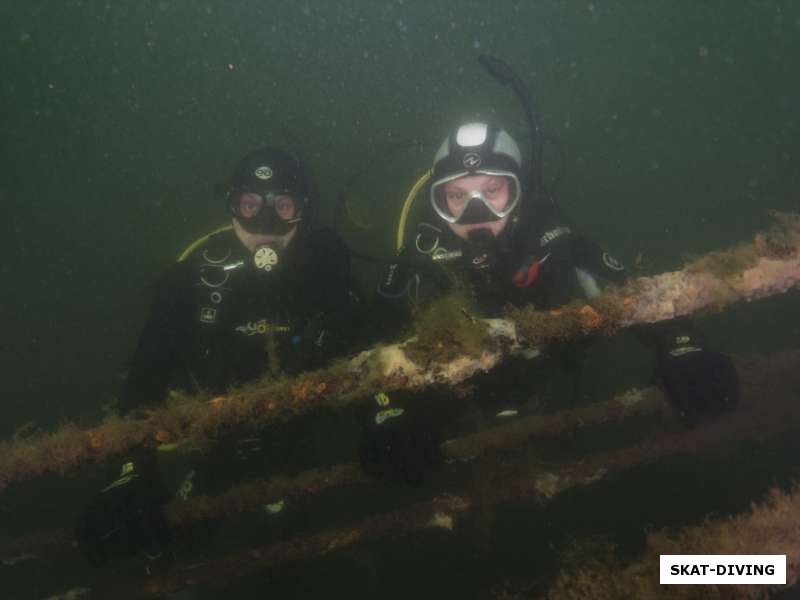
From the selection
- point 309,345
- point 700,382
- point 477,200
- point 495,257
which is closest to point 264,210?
point 309,345

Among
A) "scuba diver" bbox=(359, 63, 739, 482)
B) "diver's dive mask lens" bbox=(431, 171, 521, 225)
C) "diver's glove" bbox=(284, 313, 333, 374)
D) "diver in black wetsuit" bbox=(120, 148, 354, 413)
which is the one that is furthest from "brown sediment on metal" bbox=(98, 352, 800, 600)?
"diver's dive mask lens" bbox=(431, 171, 521, 225)

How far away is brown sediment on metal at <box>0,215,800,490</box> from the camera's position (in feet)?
7.86

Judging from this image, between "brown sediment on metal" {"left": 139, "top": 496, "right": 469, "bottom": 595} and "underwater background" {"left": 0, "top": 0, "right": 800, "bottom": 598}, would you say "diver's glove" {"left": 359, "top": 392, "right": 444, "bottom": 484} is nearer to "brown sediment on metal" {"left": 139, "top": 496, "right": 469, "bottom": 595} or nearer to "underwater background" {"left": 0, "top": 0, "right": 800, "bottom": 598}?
"brown sediment on metal" {"left": 139, "top": 496, "right": 469, "bottom": 595}

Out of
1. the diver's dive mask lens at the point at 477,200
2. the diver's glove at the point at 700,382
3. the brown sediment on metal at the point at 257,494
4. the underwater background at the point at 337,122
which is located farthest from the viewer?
the underwater background at the point at 337,122

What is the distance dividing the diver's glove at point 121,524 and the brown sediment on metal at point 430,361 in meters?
0.79

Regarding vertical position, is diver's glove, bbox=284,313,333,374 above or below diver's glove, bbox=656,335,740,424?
above

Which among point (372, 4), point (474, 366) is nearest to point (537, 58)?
point (372, 4)

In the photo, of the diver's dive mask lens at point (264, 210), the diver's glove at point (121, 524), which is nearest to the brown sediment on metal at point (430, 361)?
the diver's glove at point (121, 524)

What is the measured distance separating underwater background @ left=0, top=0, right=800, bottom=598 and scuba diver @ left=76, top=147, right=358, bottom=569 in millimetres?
8166

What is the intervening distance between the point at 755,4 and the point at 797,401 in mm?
51578

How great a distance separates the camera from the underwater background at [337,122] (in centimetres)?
1877

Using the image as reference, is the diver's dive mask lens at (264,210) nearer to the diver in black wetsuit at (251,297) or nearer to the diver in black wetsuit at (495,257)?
the diver in black wetsuit at (251,297)

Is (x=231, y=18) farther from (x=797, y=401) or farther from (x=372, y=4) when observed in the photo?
(x=797, y=401)

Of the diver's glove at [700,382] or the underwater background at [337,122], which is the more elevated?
the underwater background at [337,122]
